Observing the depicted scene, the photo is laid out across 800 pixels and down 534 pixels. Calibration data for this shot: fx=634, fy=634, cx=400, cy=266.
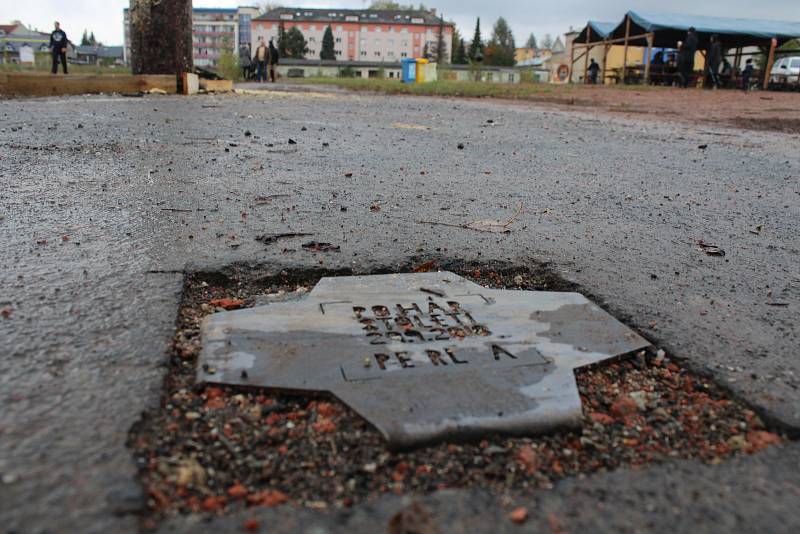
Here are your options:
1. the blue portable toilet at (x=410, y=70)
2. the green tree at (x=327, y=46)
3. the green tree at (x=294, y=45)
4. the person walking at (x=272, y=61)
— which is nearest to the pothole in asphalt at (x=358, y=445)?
the blue portable toilet at (x=410, y=70)

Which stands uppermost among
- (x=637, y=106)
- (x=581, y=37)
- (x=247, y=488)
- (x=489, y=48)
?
(x=489, y=48)

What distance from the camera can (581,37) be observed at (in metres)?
A: 33.8

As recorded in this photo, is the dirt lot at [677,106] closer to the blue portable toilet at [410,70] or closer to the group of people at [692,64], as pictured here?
the group of people at [692,64]

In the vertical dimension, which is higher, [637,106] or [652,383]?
[637,106]

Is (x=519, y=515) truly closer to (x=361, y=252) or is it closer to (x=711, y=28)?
(x=361, y=252)

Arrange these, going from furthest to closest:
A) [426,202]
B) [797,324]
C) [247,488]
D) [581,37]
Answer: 1. [581,37]
2. [426,202]
3. [797,324]
4. [247,488]

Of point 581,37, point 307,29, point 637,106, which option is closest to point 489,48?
point 307,29

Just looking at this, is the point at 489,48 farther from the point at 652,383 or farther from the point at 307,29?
the point at 652,383

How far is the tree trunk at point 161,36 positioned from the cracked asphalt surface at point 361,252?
4.91 m

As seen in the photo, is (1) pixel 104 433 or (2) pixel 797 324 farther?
(2) pixel 797 324

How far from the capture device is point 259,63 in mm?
27250

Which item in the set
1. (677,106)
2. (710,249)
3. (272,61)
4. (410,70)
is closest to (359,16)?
(272,61)

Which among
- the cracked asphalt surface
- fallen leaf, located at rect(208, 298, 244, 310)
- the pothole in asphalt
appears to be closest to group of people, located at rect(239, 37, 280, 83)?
the cracked asphalt surface

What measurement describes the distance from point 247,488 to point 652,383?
1001mm
